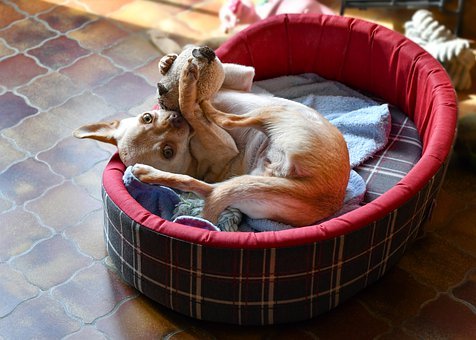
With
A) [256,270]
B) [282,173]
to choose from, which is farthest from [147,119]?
[256,270]

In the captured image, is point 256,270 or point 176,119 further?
point 176,119

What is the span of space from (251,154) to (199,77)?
0.32 meters

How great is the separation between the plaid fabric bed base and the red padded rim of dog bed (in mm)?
114

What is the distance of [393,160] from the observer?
2.74m

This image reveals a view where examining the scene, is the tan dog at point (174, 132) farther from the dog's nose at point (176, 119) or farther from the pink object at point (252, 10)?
the pink object at point (252, 10)

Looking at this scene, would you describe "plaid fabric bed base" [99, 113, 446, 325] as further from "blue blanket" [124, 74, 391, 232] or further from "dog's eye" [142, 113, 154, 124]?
"dog's eye" [142, 113, 154, 124]

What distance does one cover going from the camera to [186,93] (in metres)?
2.37

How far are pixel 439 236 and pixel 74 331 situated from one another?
49.8 inches

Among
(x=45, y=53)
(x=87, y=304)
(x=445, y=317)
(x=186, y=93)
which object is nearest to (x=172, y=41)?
(x=45, y=53)

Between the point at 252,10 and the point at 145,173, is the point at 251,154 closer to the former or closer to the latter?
the point at 145,173

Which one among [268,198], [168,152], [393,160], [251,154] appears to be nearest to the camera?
[268,198]

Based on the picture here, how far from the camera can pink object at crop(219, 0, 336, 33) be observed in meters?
3.64

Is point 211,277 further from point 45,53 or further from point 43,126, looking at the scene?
point 45,53

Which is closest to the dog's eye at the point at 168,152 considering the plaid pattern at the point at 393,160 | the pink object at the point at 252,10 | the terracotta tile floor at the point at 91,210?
the terracotta tile floor at the point at 91,210
